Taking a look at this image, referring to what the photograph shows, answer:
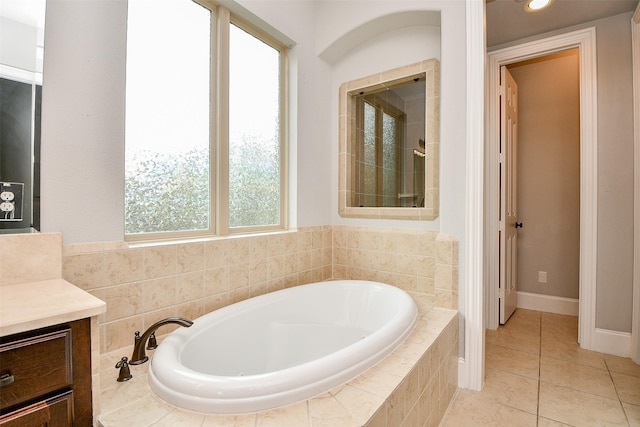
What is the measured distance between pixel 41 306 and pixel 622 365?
3.22 meters

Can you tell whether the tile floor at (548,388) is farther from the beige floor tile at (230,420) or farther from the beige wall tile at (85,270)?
the beige wall tile at (85,270)

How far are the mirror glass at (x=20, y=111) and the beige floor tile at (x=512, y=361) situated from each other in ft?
8.68

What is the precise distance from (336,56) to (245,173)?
4.46 ft

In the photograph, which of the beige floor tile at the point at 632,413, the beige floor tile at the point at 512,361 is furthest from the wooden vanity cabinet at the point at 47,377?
the beige floor tile at the point at 632,413

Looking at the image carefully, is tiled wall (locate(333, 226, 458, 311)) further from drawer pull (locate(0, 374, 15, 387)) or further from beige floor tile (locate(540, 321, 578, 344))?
drawer pull (locate(0, 374, 15, 387))

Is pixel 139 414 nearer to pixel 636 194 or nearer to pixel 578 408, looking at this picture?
pixel 578 408

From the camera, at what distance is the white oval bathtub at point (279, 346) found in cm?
90

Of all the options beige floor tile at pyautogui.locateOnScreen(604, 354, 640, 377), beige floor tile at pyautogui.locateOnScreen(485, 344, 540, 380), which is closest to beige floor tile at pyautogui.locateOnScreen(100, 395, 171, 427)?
beige floor tile at pyautogui.locateOnScreen(485, 344, 540, 380)

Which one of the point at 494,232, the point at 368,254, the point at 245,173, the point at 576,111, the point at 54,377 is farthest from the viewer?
the point at 576,111

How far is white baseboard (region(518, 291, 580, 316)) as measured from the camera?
298 centimetres

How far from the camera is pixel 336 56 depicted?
8.35 ft

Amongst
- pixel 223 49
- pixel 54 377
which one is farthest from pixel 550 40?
pixel 54 377

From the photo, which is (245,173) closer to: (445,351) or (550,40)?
(445,351)

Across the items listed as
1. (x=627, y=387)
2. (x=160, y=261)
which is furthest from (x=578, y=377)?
(x=160, y=261)
